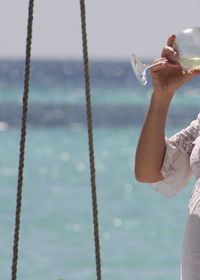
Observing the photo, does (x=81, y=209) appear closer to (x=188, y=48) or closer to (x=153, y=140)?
(x=153, y=140)

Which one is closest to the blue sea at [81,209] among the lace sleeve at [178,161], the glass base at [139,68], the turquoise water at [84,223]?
the turquoise water at [84,223]

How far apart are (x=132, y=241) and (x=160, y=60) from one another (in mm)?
6693

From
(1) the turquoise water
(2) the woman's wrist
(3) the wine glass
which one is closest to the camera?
(3) the wine glass

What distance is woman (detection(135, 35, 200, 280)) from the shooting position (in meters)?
2.26

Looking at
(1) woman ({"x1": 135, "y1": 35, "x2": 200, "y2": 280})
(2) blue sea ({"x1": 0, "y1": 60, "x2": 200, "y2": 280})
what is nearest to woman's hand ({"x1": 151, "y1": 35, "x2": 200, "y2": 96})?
(1) woman ({"x1": 135, "y1": 35, "x2": 200, "y2": 280})

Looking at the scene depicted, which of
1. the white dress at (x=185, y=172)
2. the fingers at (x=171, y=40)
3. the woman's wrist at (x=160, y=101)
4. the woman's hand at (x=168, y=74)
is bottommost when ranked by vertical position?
the white dress at (x=185, y=172)

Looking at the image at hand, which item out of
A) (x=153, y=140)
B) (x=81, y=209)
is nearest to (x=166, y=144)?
(x=153, y=140)

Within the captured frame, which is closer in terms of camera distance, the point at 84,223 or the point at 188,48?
the point at 188,48

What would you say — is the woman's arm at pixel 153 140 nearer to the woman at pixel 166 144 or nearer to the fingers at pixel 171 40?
the woman at pixel 166 144

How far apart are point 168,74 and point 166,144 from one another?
16cm

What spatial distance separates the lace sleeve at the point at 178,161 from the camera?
2303mm

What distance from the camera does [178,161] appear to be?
230 centimetres

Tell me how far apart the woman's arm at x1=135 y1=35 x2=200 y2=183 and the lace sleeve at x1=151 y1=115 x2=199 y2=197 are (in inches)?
0.6

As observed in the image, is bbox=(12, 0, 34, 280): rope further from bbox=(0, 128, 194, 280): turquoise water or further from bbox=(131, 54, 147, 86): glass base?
bbox=(0, 128, 194, 280): turquoise water
